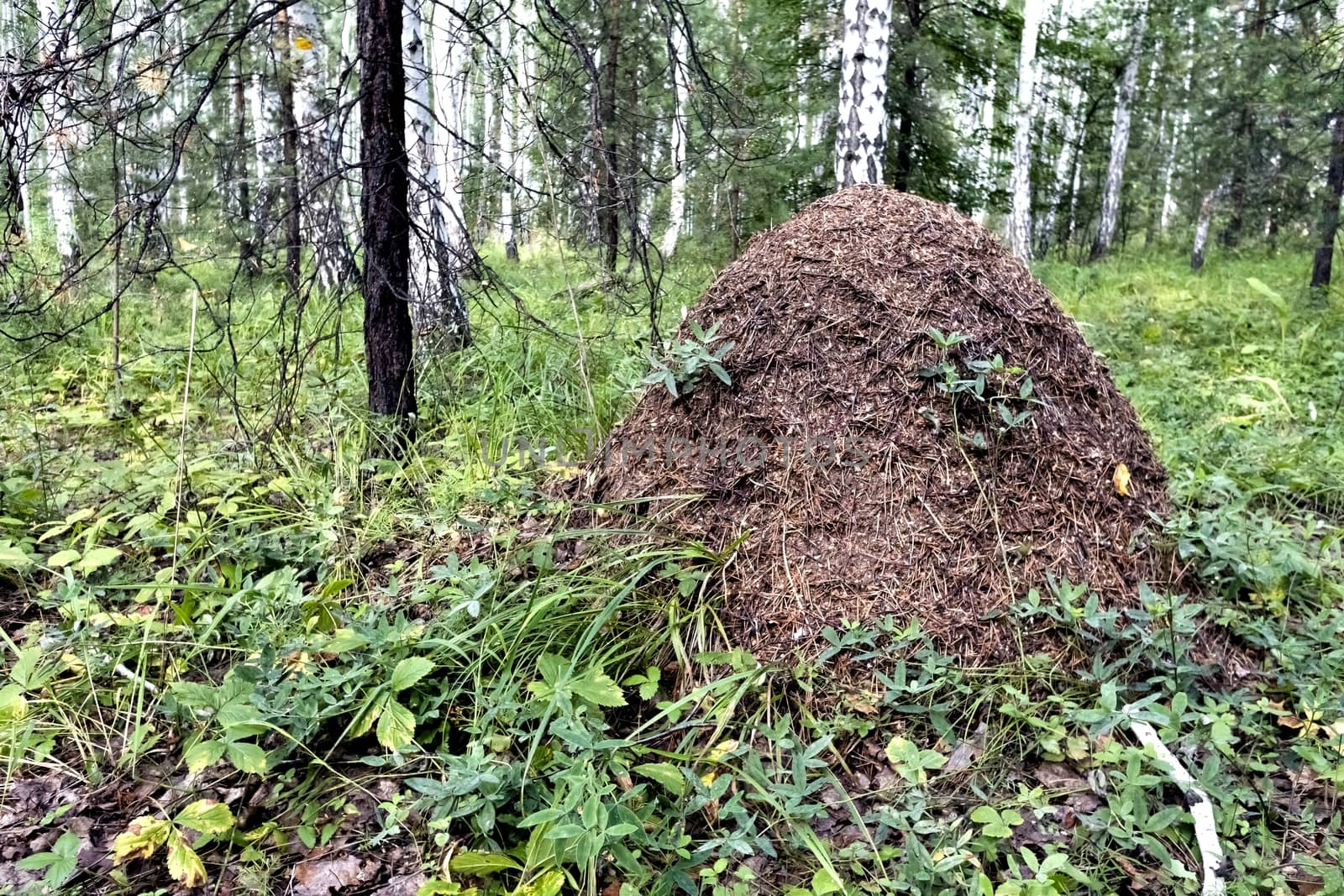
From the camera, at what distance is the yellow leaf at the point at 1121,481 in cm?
273

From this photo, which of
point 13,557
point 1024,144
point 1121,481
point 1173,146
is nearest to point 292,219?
point 13,557

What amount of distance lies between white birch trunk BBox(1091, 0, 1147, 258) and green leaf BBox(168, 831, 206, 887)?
1743cm

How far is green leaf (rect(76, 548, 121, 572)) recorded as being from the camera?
2.46 meters

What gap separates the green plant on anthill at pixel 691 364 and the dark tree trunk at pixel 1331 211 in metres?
7.88

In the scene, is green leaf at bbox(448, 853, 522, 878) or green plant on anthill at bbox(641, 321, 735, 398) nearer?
green leaf at bbox(448, 853, 522, 878)

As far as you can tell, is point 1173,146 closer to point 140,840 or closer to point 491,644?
point 491,644

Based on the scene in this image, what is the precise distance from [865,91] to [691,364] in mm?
3656

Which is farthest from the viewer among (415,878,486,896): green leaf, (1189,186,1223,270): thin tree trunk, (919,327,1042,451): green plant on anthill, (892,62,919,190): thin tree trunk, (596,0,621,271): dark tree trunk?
(1189,186,1223,270): thin tree trunk

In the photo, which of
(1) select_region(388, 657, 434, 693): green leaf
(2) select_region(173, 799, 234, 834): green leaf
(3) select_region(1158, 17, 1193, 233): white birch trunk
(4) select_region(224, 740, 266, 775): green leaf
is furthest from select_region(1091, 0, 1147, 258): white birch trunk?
(2) select_region(173, 799, 234, 834): green leaf

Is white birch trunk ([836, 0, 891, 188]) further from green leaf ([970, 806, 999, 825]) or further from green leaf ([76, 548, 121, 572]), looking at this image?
green leaf ([76, 548, 121, 572])

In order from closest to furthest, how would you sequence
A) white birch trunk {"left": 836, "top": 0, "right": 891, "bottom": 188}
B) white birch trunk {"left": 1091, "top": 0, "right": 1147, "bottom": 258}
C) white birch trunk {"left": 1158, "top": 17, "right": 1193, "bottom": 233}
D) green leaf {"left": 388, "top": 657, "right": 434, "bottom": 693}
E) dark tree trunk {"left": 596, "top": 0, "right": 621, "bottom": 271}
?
green leaf {"left": 388, "top": 657, "right": 434, "bottom": 693}
dark tree trunk {"left": 596, "top": 0, "right": 621, "bottom": 271}
white birch trunk {"left": 836, "top": 0, "right": 891, "bottom": 188}
white birch trunk {"left": 1158, "top": 17, "right": 1193, "bottom": 233}
white birch trunk {"left": 1091, "top": 0, "right": 1147, "bottom": 258}

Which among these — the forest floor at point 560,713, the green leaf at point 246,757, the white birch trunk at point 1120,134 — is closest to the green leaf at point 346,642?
the forest floor at point 560,713

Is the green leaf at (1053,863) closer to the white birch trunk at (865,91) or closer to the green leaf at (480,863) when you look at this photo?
the green leaf at (480,863)

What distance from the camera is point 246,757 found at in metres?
1.90
